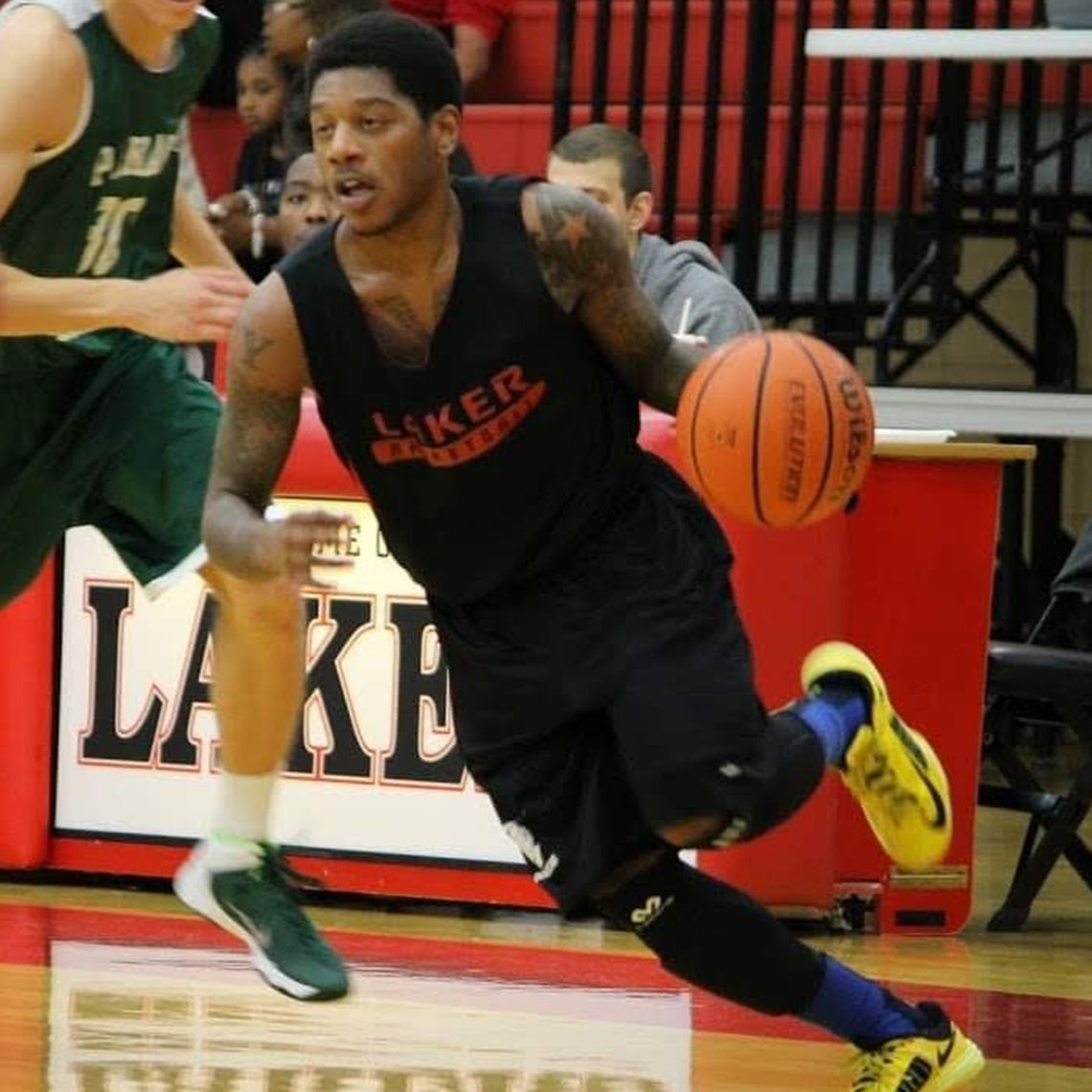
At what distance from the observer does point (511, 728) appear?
4.70 meters

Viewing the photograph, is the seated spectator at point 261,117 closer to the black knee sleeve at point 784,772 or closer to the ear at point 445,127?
the ear at point 445,127

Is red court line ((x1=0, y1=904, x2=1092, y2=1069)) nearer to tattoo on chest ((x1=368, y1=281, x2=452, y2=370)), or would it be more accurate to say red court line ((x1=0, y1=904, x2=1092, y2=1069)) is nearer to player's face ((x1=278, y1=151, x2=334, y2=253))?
tattoo on chest ((x1=368, y1=281, x2=452, y2=370))

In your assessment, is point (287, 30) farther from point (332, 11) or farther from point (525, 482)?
point (525, 482)

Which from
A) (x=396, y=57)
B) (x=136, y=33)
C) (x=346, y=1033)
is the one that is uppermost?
(x=136, y=33)

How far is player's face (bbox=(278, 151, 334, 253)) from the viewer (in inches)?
318

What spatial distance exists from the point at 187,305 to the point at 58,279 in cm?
37

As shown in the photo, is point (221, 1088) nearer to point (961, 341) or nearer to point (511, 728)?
point (511, 728)

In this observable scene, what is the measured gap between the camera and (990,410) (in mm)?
9109

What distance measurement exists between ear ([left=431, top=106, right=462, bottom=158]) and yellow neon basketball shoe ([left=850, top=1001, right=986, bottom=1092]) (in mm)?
1677

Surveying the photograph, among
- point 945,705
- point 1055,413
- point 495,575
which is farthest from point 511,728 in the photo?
point 1055,413

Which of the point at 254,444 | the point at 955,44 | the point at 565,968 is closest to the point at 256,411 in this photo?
the point at 254,444

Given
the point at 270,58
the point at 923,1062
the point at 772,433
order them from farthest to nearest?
the point at 270,58 < the point at 923,1062 < the point at 772,433

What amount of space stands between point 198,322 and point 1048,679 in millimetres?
3062

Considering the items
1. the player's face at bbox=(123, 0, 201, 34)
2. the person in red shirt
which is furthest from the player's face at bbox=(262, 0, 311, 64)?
the player's face at bbox=(123, 0, 201, 34)
